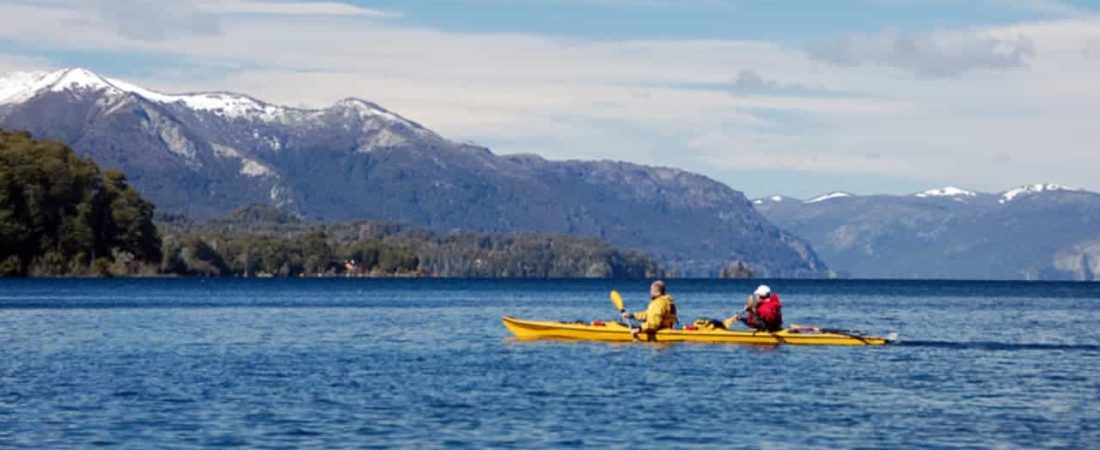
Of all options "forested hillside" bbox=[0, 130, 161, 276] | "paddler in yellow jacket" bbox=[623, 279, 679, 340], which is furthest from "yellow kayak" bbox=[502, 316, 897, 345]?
"forested hillside" bbox=[0, 130, 161, 276]

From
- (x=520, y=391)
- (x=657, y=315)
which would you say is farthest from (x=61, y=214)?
(x=520, y=391)

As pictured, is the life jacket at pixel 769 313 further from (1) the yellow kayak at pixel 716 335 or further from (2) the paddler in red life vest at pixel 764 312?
(1) the yellow kayak at pixel 716 335

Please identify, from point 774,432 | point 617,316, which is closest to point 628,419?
point 774,432

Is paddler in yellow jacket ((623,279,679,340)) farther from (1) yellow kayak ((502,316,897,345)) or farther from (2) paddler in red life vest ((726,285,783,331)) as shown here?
(2) paddler in red life vest ((726,285,783,331))

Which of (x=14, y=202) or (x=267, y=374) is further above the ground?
(x=14, y=202)

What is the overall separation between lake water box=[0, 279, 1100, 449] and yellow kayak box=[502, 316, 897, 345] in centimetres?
43

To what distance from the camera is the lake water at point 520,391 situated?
33.3 m

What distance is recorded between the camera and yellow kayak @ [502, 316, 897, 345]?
56094 mm

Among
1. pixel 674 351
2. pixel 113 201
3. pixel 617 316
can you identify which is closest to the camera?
pixel 674 351

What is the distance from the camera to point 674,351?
5456 centimetres

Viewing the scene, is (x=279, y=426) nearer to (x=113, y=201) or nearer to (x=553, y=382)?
(x=553, y=382)

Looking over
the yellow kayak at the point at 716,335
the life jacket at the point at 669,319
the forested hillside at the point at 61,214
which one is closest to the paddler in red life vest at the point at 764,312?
the yellow kayak at the point at 716,335

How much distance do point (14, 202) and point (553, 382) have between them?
133 metres

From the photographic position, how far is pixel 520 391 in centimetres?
4141
